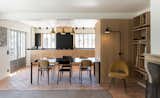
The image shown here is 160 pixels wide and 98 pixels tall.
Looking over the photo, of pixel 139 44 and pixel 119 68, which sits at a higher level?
pixel 139 44

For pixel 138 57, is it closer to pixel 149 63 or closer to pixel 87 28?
pixel 149 63

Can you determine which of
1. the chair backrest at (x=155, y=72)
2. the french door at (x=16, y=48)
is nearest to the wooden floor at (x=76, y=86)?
the chair backrest at (x=155, y=72)

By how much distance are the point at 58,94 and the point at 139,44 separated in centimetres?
296

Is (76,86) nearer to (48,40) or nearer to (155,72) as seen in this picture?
(155,72)

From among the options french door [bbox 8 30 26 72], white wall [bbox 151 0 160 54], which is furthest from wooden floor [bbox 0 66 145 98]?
french door [bbox 8 30 26 72]

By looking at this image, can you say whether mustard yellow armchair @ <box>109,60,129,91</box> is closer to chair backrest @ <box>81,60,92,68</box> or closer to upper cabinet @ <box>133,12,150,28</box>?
chair backrest @ <box>81,60,92,68</box>

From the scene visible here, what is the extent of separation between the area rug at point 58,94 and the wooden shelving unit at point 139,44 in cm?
153

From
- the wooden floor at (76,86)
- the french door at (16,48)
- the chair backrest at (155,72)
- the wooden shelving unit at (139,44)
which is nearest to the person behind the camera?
the chair backrest at (155,72)

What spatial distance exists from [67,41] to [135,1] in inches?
365

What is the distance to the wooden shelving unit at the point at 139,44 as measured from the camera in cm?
688

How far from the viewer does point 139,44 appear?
7.24 m

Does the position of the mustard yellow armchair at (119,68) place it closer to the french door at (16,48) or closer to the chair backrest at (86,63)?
the chair backrest at (86,63)

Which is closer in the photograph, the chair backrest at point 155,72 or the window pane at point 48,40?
the chair backrest at point 155,72

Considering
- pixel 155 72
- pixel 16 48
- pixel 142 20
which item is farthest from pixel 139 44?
pixel 16 48
